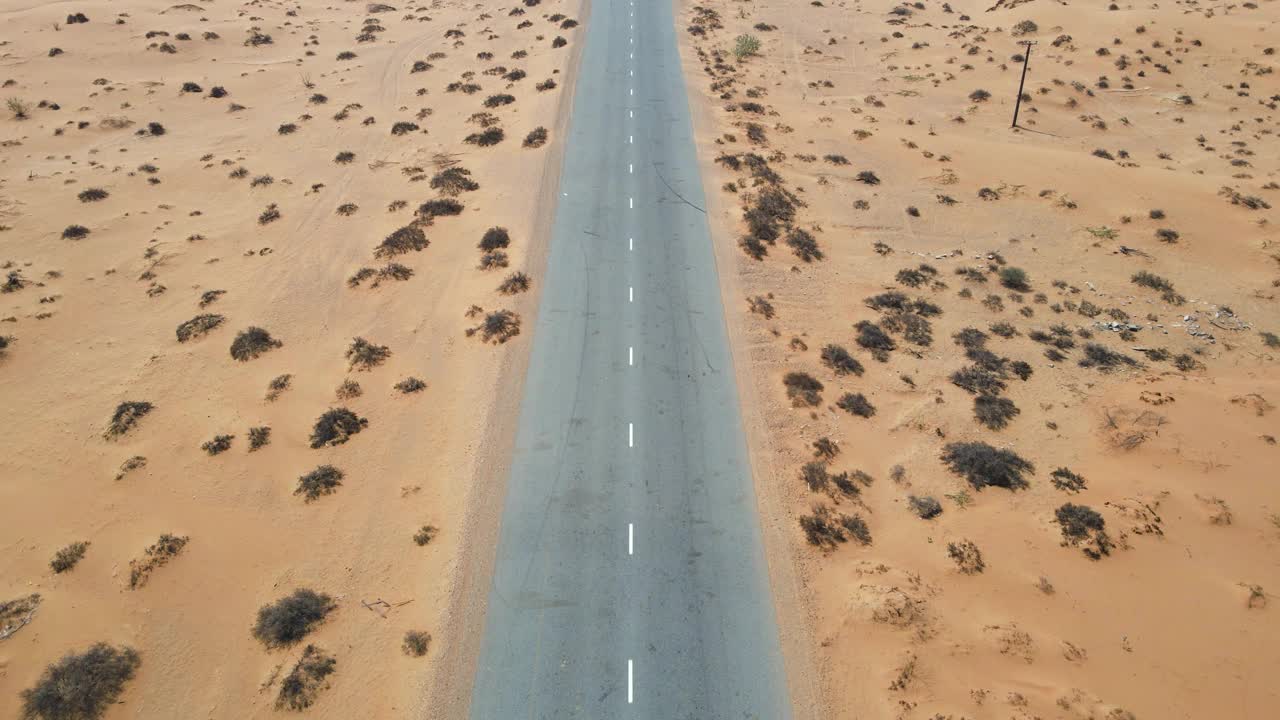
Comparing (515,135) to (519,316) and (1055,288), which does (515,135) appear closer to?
(519,316)

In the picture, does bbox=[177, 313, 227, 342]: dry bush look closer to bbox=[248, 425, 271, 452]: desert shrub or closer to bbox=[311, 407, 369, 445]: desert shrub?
bbox=[248, 425, 271, 452]: desert shrub

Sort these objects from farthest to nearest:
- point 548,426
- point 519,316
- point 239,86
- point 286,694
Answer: point 239,86
point 519,316
point 548,426
point 286,694

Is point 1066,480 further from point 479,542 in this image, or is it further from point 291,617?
point 291,617

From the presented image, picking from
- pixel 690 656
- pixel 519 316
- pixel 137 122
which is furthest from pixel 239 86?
pixel 690 656

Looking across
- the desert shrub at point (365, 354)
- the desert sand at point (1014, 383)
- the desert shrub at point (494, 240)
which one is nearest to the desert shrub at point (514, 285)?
the desert shrub at point (494, 240)

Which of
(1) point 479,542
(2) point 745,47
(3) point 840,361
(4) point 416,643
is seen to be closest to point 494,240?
(1) point 479,542

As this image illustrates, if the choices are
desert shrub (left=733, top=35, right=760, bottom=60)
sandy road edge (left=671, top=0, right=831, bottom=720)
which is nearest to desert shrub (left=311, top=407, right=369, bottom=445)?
sandy road edge (left=671, top=0, right=831, bottom=720)

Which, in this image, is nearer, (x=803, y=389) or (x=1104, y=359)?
(x=803, y=389)
